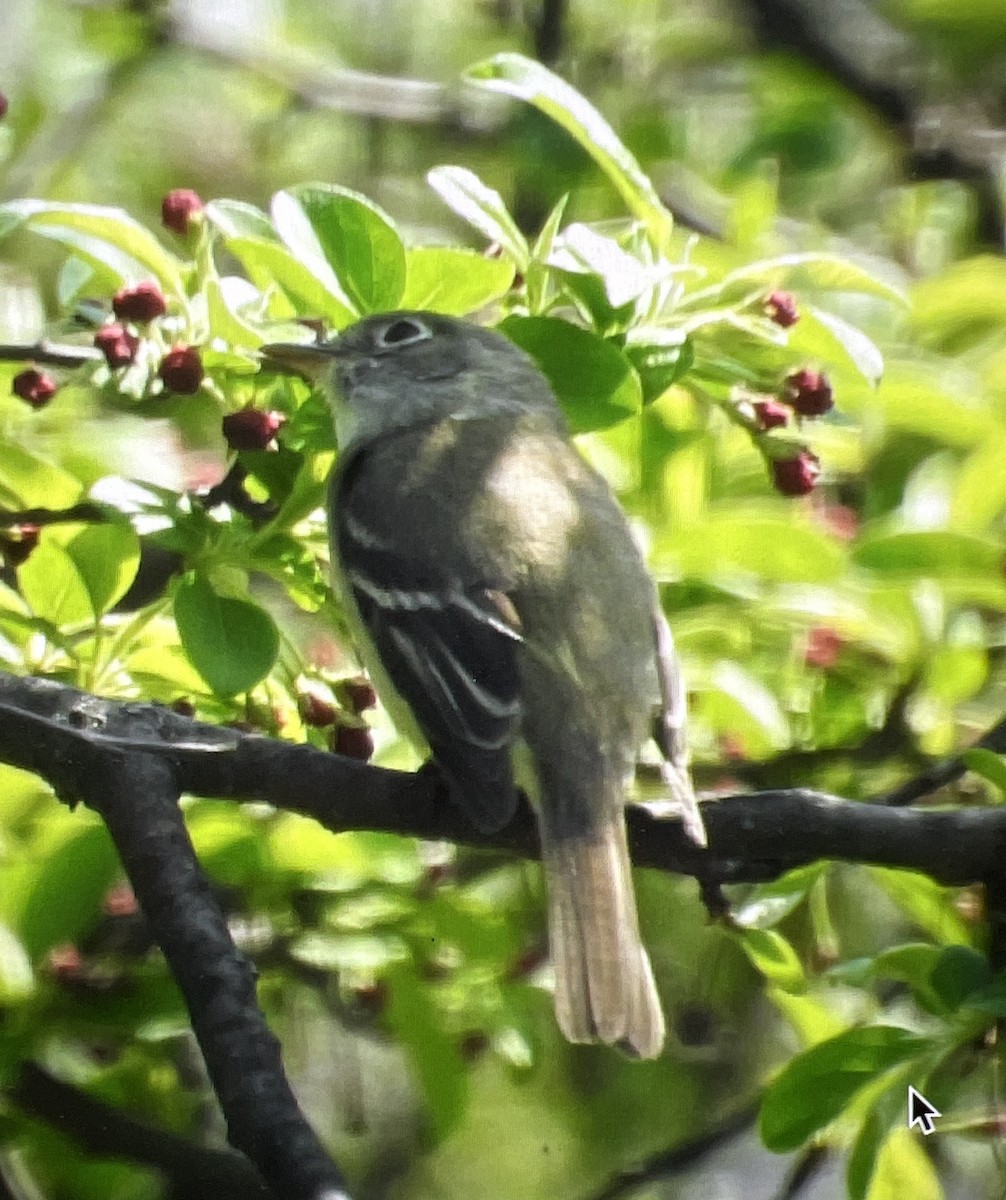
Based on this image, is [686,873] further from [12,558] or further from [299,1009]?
[299,1009]

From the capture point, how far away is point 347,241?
2.32 meters

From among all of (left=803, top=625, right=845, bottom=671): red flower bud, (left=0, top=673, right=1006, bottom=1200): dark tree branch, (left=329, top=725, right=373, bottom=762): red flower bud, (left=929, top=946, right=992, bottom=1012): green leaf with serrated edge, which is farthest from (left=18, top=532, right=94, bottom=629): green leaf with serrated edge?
(left=929, top=946, right=992, bottom=1012): green leaf with serrated edge

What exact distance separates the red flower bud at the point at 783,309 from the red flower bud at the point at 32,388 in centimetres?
94

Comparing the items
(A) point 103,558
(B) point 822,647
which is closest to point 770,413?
(B) point 822,647

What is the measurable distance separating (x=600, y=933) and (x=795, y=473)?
2.15ft

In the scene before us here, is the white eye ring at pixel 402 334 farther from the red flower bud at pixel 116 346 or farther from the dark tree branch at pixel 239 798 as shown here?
the dark tree branch at pixel 239 798

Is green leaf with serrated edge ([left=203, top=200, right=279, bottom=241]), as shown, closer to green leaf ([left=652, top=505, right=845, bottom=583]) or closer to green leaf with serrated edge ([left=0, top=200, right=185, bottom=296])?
green leaf with serrated edge ([left=0, top=200, right=185, bottom=296])

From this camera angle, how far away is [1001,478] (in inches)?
101

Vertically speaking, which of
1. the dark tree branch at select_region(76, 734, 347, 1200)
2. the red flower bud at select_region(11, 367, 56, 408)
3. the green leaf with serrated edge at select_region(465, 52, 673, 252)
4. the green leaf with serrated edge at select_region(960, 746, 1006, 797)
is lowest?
the green leaf with serrated edge at select_region(960, 746, 1006, 797)

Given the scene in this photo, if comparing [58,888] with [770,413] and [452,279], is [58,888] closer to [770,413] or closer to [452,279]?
[452,279]

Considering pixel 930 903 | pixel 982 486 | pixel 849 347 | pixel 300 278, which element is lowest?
pixel 930 903

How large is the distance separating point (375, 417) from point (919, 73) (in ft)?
7.13

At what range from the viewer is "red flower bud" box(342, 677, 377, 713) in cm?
254

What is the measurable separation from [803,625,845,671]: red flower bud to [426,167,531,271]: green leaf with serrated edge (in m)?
0.70
